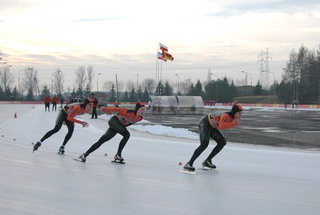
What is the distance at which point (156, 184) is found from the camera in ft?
20.3

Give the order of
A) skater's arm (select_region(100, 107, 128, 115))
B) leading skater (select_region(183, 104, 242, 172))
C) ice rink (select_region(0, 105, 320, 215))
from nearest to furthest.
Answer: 1. ice rink (select_region(0, 105, 320, 215))
2. leading skater (select_region(183, 104, 242, 172))
3. skater's arm (select_region(100, 107, 128, 115))

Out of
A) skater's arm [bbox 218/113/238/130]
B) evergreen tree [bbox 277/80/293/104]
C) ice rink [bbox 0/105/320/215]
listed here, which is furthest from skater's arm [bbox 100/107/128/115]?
evergreen tree [bbox 277/80/293/104]

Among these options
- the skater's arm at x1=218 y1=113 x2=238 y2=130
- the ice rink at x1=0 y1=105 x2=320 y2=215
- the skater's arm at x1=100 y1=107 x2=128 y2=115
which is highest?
the skater's arm at x1=100 y1=107 x2=128 y2=115

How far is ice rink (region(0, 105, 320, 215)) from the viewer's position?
15.6 ft

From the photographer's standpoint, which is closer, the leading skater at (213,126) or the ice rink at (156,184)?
the ice rink at (156,184)

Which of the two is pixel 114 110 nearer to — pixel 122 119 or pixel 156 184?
pixel 122 119

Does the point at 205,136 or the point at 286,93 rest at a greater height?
the point at 286,93

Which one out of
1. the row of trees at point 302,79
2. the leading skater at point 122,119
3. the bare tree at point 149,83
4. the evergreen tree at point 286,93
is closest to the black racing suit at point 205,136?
the leading skater at point 122,119

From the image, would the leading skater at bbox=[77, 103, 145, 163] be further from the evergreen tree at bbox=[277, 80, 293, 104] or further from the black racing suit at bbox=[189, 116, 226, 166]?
the evergreen tree at bbox=[277, 80, 293, 104]

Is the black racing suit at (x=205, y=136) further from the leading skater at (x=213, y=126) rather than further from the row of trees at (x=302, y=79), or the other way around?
the row of trees at (x=302, y=79)

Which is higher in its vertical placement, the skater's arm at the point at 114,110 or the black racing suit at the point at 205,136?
the skater's arm at the point at 114,110

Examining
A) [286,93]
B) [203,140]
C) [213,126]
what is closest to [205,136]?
[203,140]

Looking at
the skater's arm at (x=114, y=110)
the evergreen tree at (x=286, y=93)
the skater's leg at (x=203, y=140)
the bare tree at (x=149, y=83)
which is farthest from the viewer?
the bare tree at (x=149, y=83)

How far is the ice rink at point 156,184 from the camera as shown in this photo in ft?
15.6
